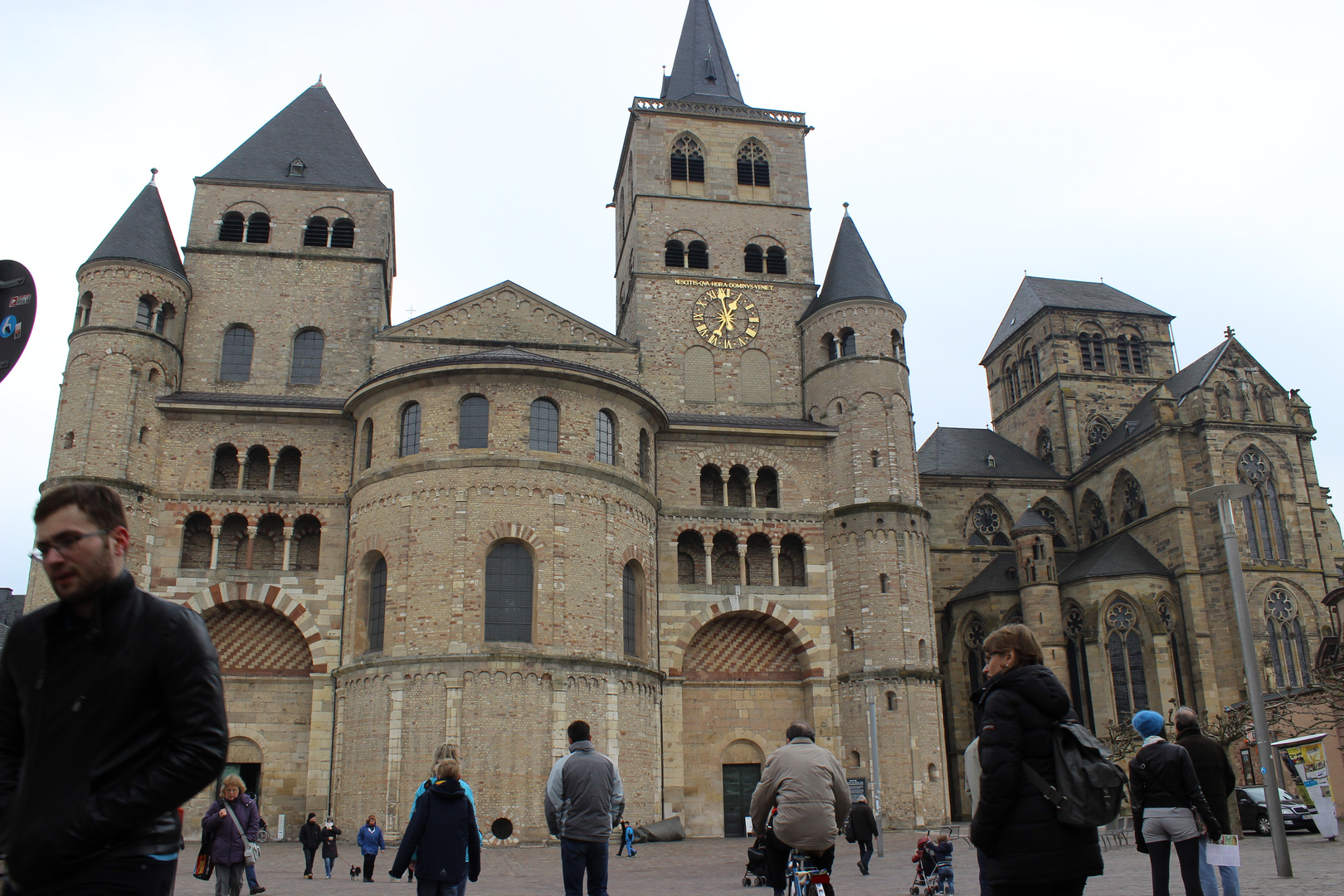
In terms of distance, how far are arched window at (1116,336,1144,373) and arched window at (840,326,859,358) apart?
25084 millimetres

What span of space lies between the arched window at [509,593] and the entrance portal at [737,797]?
885 cm

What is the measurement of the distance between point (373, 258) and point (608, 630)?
15.8m

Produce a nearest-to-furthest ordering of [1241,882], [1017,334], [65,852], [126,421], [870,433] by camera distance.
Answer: [65,852] → [1241,882] → [126,421] → [870,433] → [1017,334]

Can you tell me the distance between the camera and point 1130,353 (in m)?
56.3

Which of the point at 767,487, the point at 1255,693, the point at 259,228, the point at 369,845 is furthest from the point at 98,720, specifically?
the point at 259,228

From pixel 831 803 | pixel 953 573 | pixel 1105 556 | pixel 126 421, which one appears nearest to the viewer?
pixel 831 803

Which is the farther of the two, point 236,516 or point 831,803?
point 236,516

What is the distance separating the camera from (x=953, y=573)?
45656 millimetres

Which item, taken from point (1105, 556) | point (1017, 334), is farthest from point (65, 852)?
point (1017, 334)

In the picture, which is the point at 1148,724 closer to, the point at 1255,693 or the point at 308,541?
the point at 1255,693

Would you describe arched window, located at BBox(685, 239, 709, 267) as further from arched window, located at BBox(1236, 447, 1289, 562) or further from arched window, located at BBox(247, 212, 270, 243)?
arched window, located at BBox(1236, 447, 1289, 562)

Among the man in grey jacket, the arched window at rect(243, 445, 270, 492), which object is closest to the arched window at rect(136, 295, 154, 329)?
the arched window at rect(243, 445, 270, 492)

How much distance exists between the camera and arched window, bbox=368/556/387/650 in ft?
98.1

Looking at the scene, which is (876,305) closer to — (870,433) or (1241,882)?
(870,433)
